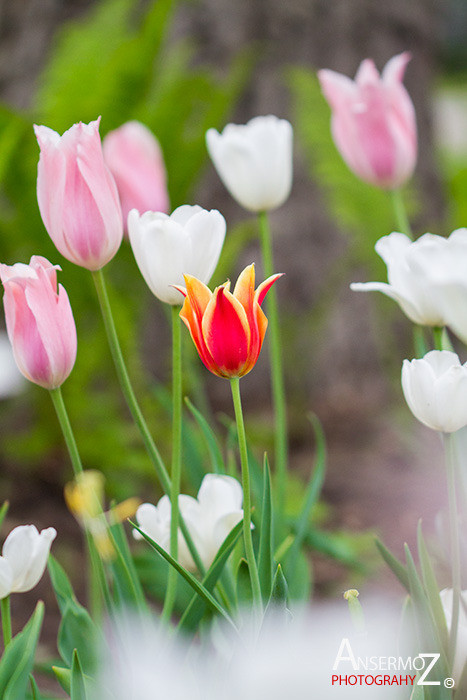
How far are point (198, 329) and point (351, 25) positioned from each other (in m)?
1.39

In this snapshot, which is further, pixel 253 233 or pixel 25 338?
pixel 253 233

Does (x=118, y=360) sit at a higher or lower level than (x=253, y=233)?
lower

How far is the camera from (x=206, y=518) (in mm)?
406

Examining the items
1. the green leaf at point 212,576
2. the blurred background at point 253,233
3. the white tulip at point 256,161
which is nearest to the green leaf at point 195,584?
the green leaf at point 212,576

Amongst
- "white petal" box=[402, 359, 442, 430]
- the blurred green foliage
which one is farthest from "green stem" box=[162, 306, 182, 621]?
the blurred green foliage

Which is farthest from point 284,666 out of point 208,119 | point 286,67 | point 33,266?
point 286,67

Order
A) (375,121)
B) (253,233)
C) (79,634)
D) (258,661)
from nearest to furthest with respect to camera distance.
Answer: (258,661), (79,634), (375,121), (253,233)

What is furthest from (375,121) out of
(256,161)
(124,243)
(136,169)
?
(124,243)

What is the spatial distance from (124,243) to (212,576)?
0.84 meters

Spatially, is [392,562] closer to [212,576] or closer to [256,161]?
[212,576]

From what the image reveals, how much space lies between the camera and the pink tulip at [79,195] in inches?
13.3

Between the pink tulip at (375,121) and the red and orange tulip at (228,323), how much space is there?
0.28m

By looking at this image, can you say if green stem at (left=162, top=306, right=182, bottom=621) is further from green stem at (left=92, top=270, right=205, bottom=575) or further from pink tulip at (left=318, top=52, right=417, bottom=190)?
pink tulip at (left=318, top=52, right=417, bottom=190)

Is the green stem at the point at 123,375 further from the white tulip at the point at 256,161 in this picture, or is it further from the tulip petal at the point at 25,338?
the white tulip at the point at 256,161
